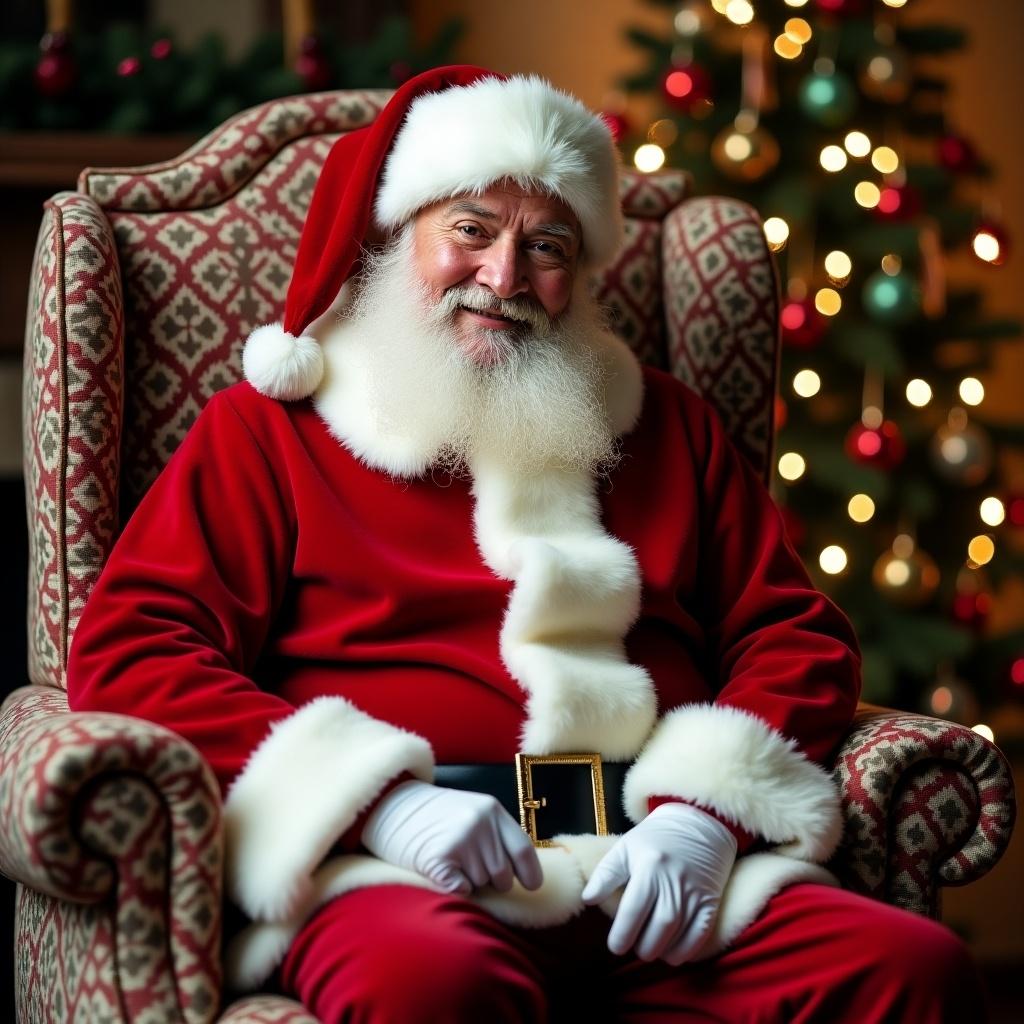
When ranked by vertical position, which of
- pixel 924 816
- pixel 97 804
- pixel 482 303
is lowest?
pixel 924 816

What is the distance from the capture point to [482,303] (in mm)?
2111

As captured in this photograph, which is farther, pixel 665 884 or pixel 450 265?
pixel 450 265

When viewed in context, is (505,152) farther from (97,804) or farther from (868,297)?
(868,297)

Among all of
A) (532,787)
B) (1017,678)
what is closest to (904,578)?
(1017,678)

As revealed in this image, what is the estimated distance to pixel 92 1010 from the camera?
1.54 m

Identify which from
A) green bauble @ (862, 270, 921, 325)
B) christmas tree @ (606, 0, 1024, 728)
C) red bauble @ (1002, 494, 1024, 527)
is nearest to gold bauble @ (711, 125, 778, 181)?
christmas tree @ (606, 0, 1024, 728)

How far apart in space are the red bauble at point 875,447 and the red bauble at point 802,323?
0.27m

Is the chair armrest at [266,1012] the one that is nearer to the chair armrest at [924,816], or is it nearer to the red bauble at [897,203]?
the chair armrest at [924,816]

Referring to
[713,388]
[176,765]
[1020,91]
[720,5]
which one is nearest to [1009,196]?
[1020,91]

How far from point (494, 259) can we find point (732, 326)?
1.93 ft

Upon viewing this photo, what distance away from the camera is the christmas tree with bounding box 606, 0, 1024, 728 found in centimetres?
357

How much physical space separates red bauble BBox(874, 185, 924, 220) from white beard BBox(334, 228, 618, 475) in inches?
67.0

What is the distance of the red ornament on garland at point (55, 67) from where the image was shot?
3168 millimetres

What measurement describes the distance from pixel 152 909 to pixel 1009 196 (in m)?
3.80
